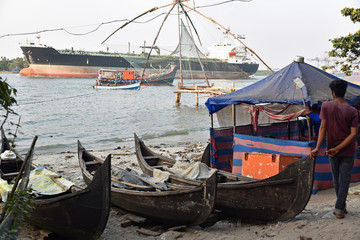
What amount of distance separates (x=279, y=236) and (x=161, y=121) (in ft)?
56.1

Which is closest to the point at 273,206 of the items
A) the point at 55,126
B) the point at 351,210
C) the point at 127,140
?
the point at 351,210

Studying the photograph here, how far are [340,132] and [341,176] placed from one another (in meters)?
0.46

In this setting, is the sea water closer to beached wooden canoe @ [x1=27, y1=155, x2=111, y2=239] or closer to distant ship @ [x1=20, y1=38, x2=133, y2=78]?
beached wooden canoe @ [x1=27, y1=155, x2=111, y2=239]

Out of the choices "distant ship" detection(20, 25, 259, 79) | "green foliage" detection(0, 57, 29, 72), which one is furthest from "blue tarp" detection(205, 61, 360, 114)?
"green foliage" detection(0, 57, 29, 72)

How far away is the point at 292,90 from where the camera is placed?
568cm

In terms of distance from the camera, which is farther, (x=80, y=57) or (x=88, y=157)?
(x=80, y=57)

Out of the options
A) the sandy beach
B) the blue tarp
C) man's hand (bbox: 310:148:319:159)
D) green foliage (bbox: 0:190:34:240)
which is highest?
the blue tarp

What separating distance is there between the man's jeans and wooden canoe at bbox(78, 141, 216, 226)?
128 centimetres

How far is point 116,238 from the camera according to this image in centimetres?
425

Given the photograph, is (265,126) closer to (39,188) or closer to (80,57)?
(39,188)

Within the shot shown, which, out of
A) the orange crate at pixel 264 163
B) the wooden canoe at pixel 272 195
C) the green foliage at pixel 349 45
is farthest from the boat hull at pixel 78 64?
the wooden canoe at pixel 272 195

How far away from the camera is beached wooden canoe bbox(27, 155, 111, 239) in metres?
3.77

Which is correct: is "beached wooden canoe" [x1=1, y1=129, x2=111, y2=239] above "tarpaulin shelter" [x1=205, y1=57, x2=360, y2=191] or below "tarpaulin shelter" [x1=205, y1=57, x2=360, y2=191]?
below

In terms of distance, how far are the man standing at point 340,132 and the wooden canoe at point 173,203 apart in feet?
4.21
